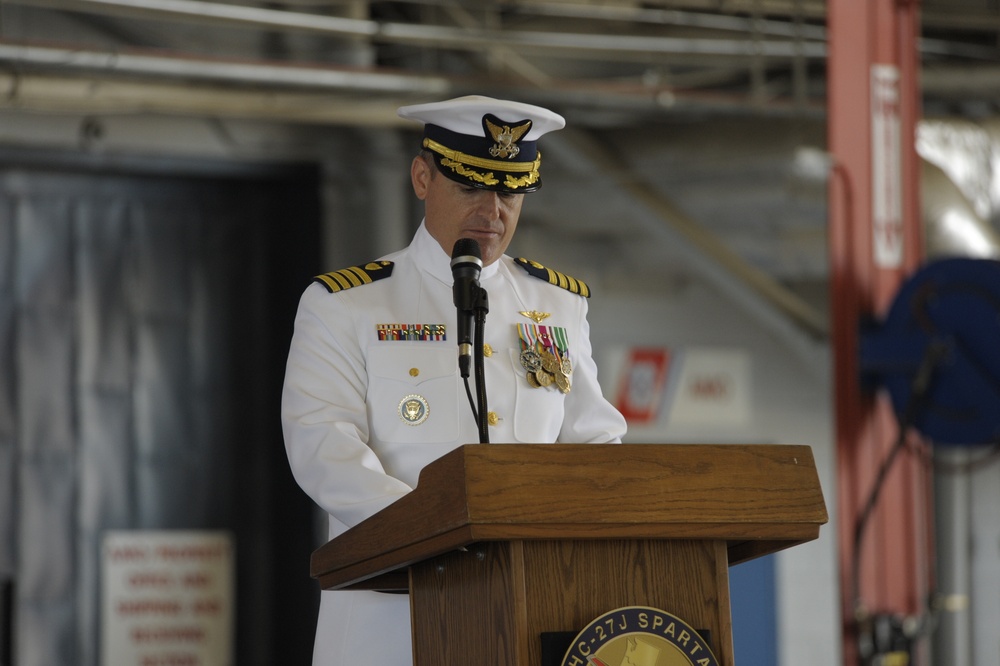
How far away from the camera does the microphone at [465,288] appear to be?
1.76 meters

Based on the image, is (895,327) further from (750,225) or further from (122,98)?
(122,98)

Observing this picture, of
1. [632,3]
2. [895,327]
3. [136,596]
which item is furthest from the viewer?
[632,3]

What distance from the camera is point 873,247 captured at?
4852mm

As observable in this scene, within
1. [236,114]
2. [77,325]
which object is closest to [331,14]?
[236,114]

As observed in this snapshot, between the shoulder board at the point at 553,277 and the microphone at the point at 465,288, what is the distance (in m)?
0.43

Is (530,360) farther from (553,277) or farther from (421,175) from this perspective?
(421,175)

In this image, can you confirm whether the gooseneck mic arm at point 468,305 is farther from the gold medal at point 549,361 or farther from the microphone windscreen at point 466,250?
the gold medal at point 549,361

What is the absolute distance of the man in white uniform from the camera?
1937 millimetres

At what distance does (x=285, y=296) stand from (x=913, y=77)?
97.6 inches

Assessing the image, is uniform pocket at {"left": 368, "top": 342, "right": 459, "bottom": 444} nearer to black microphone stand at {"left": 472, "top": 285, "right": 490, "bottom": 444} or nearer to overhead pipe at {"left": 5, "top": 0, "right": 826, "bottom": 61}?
black microphone stand at {"left": 472, "top": 285, "right": 490, "bottom": 444}

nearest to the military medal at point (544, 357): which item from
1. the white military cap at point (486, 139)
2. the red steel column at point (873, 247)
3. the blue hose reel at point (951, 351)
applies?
the white military cap at point (486, 139)

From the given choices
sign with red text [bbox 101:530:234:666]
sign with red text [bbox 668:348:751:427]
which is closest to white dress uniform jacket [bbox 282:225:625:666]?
sign with red text [bbox 101:530:234:666]

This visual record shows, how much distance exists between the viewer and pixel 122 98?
4832 millimetres

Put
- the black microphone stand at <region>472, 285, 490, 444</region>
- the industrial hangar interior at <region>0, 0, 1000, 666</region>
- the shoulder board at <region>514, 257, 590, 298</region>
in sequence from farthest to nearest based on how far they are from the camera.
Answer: the industrial hangar interior at <region>0, 0, 1000, 666</region>
the shoulder board at <region>514, 257, 590, 298</region>
the black microphone stand at <region>472, 285, 490, 444</region>
